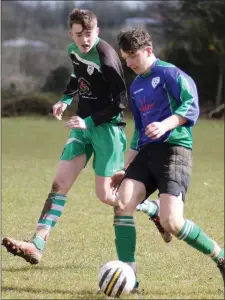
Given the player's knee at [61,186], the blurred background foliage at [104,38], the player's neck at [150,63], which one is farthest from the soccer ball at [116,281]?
the blurred background foliage at [104,38]

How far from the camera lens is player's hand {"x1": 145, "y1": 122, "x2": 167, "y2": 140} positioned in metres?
5.18

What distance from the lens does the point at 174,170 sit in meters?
5.53

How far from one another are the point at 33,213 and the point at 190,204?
7.65 ft

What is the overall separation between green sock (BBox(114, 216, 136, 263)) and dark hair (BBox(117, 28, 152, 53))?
3.82 ft

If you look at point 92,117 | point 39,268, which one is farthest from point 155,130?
point 39,268

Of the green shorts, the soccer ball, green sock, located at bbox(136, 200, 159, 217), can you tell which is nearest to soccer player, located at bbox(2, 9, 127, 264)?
the green shorts

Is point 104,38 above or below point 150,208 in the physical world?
below

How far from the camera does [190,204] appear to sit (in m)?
10.8

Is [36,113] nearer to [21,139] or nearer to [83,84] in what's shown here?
[21,139]

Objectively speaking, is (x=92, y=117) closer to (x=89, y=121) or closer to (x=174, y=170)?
(x=89, y=121)

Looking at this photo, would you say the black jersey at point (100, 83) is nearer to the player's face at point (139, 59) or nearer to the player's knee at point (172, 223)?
the player's face at point (139, 59)

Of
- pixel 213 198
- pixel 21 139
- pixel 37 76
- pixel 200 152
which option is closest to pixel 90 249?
pixel 213 198

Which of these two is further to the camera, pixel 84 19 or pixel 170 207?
pixel 84 19

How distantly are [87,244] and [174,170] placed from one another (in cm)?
222
